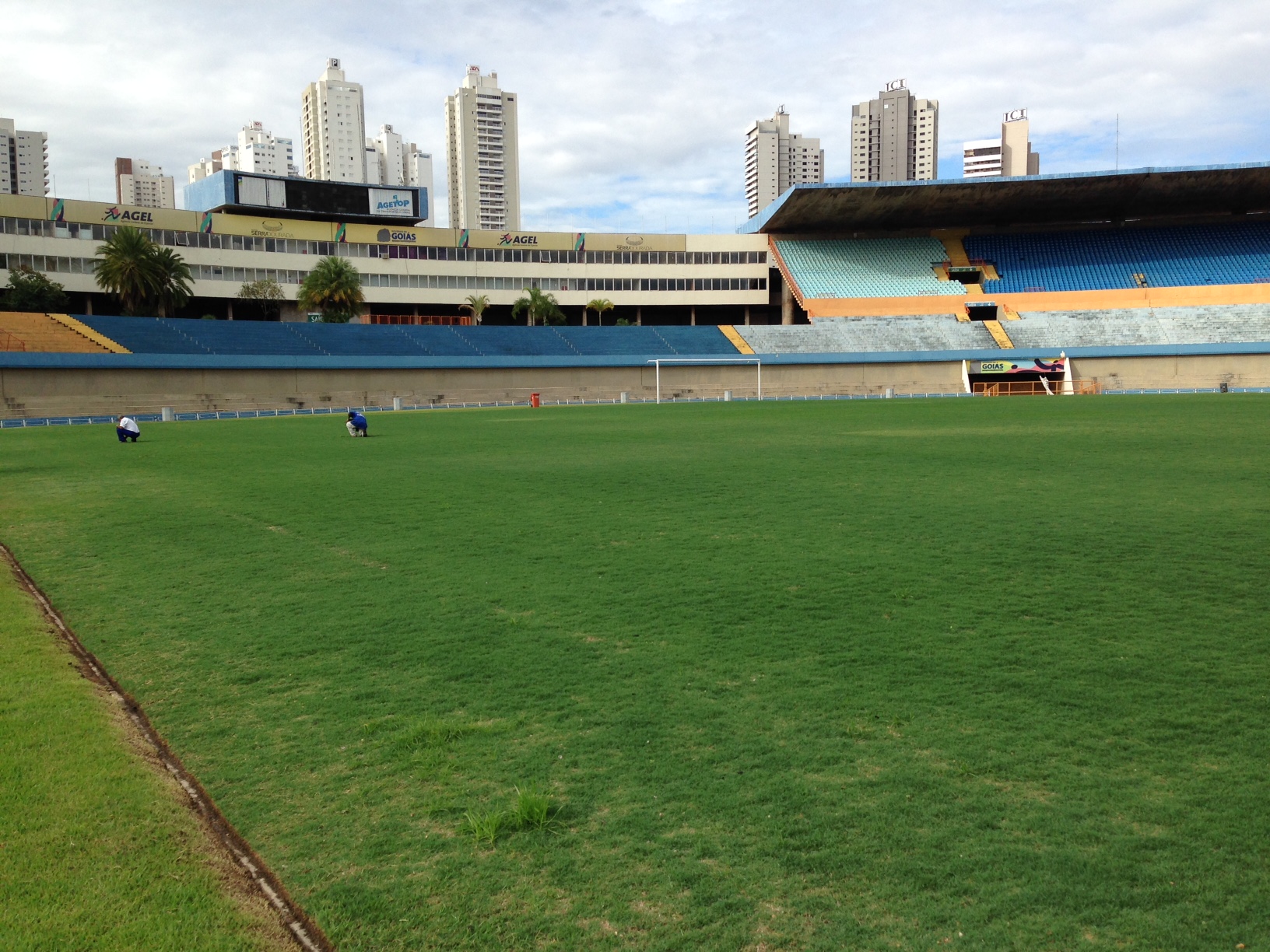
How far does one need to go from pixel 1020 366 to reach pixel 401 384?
41.4 meters

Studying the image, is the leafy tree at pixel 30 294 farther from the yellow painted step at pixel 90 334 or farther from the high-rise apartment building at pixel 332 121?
the high-rise apartment building at pixel 332 121

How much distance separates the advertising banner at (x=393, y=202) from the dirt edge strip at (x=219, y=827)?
7747 centimetres

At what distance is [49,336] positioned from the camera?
50500mm

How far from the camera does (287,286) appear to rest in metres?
73.6

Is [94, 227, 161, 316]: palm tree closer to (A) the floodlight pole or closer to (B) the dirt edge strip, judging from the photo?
(A) the floodlight pole

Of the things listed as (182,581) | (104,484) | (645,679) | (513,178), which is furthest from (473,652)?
(513,178)

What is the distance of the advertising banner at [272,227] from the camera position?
7019 cm

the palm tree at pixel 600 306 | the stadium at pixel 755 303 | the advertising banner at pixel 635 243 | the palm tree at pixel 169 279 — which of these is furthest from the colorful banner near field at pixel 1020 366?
the palm tree at pixel 169 279

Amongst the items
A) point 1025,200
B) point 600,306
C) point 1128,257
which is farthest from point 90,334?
point 1128,257

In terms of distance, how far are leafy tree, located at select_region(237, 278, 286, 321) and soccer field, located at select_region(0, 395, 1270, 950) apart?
59.8 m

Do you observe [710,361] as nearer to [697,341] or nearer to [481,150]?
[697,341]

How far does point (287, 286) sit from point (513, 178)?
441 ft

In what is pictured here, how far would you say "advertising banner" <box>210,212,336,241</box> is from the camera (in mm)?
70188

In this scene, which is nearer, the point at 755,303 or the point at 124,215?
the point at 124,215
